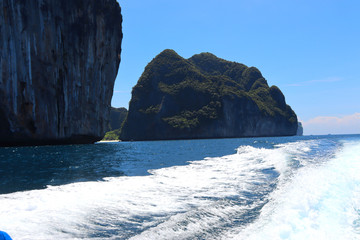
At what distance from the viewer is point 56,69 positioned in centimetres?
3953

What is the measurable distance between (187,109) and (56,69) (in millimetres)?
86792

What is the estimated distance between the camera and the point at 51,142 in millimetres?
41438

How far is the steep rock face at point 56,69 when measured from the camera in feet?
109

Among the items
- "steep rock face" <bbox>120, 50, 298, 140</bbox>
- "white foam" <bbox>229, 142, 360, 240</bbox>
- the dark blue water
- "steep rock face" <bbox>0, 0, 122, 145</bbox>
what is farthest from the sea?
"steep rock face" <bbox>120, 50, 298, 140</bbox>

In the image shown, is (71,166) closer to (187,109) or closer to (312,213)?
(312,213)

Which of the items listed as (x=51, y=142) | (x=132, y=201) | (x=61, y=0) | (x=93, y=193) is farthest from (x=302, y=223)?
(x=61, y=0)

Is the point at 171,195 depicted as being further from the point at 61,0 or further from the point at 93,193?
the point at 61,0

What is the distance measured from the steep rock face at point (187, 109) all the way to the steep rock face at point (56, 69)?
58814 millimetres

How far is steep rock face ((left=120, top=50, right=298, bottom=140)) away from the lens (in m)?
113

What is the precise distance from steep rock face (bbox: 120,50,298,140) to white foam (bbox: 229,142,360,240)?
337 feet

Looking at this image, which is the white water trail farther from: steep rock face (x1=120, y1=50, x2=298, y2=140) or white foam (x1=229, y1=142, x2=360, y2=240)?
steep rock face (x1=120, y1=50, x2=298, y2=140)

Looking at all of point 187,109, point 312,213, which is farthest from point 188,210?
point 187,109

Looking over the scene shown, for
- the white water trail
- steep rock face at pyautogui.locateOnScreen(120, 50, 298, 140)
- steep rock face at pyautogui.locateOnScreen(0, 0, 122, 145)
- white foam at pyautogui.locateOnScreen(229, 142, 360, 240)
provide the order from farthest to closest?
1. steep rock face at pyautogui.locateOnScreen(120, 50, 298, 140)
2. steep rock face at pyautogui.locateOnScreen(0, 0, 122, 145)
3. the white water trail
4. white foam at pyautogui.locateOnScreen(229, 142, 360, 240)

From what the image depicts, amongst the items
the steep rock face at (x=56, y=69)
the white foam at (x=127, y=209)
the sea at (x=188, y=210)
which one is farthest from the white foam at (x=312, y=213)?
the steep rock face at (x=56, y=69)
